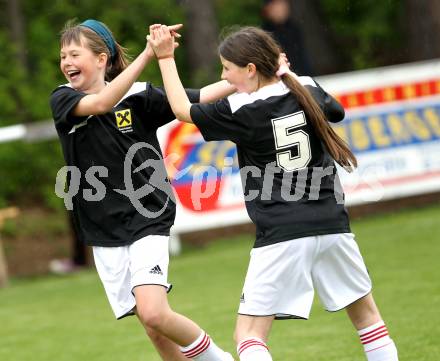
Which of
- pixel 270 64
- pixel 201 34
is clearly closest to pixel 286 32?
pixel 201 34

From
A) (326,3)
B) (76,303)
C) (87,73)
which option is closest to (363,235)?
(76,303)

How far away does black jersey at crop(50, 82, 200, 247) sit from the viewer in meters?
4.87

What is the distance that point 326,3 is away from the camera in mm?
18328

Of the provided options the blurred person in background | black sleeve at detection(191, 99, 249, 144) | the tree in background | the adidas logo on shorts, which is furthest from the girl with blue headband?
the tree in background

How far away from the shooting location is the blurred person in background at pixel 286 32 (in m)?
11.4

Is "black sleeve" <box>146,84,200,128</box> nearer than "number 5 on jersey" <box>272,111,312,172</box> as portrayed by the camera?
No

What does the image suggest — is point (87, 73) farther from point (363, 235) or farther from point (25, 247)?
point (25, 247)

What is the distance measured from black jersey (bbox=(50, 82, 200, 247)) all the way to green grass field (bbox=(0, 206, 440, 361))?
143 cm

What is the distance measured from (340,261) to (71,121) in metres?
1.34

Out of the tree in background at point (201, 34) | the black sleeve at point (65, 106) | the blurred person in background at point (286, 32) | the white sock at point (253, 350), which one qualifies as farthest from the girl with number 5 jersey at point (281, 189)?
the tree in background at point (201, 34)

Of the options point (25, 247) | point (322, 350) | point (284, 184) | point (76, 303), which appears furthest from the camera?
point (25, 247)

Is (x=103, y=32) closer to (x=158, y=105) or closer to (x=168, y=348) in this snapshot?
(x=158, y=105)

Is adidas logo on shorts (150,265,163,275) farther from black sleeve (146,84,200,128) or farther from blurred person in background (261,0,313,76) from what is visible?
blurred person in background (261,0,313,76)

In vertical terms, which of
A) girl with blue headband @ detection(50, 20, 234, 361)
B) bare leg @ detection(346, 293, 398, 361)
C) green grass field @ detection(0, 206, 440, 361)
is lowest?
green grass field @ detection(0, 206, 440, 361)
